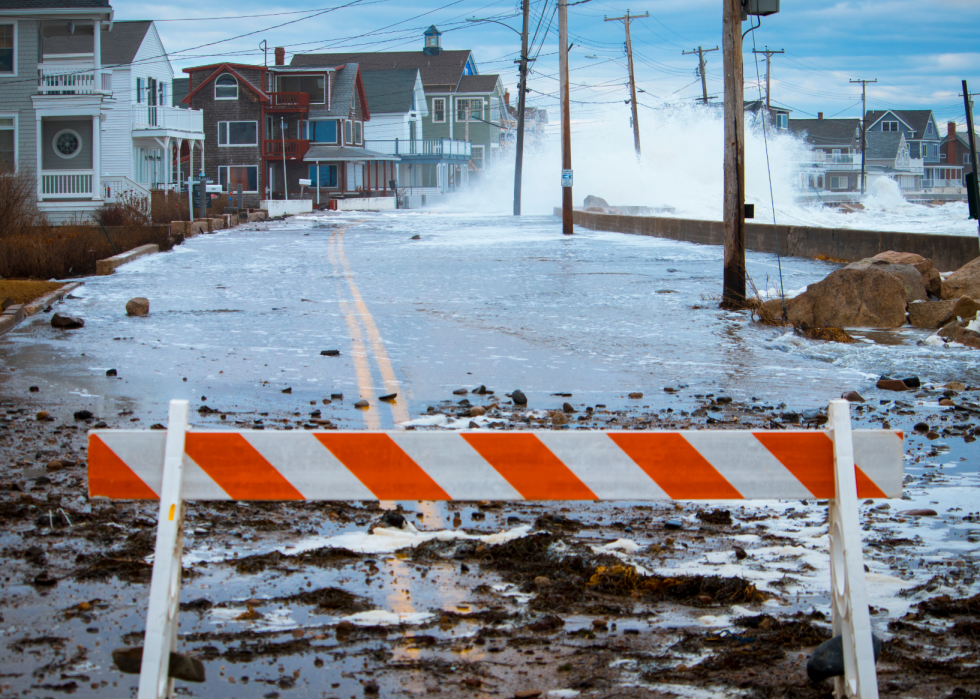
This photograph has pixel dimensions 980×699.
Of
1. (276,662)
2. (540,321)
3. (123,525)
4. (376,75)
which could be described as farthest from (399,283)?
(376,75)

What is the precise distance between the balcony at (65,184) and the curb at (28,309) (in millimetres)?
20445

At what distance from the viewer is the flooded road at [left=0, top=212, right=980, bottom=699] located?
3.68 metres

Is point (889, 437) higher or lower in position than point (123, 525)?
higher

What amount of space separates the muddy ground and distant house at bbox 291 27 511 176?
275 feet

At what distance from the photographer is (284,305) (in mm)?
15539

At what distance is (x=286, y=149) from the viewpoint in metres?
68.2

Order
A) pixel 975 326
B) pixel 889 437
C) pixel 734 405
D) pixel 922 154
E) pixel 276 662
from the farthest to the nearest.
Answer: pixel 922 154, pixel 975 326, pixel 734 405, pixel 276 662, pixel 889 437

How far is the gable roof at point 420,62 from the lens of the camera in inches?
3342

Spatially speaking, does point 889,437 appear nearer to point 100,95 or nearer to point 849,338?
point 849,338

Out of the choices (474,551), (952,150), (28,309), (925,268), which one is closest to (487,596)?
(474,551)

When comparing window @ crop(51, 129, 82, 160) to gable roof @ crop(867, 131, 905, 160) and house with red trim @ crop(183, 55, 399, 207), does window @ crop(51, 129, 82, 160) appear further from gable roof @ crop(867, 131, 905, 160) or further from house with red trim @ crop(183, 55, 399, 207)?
gable roof @ crop(867, 131, 905, 160)

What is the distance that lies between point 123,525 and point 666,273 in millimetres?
16774

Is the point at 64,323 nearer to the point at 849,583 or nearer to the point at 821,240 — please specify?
the point at 849,583

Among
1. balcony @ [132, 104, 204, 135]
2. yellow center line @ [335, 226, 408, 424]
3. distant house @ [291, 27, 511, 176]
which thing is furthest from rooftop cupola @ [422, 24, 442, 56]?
yellow center line @ [335, 226, 408, 424]
